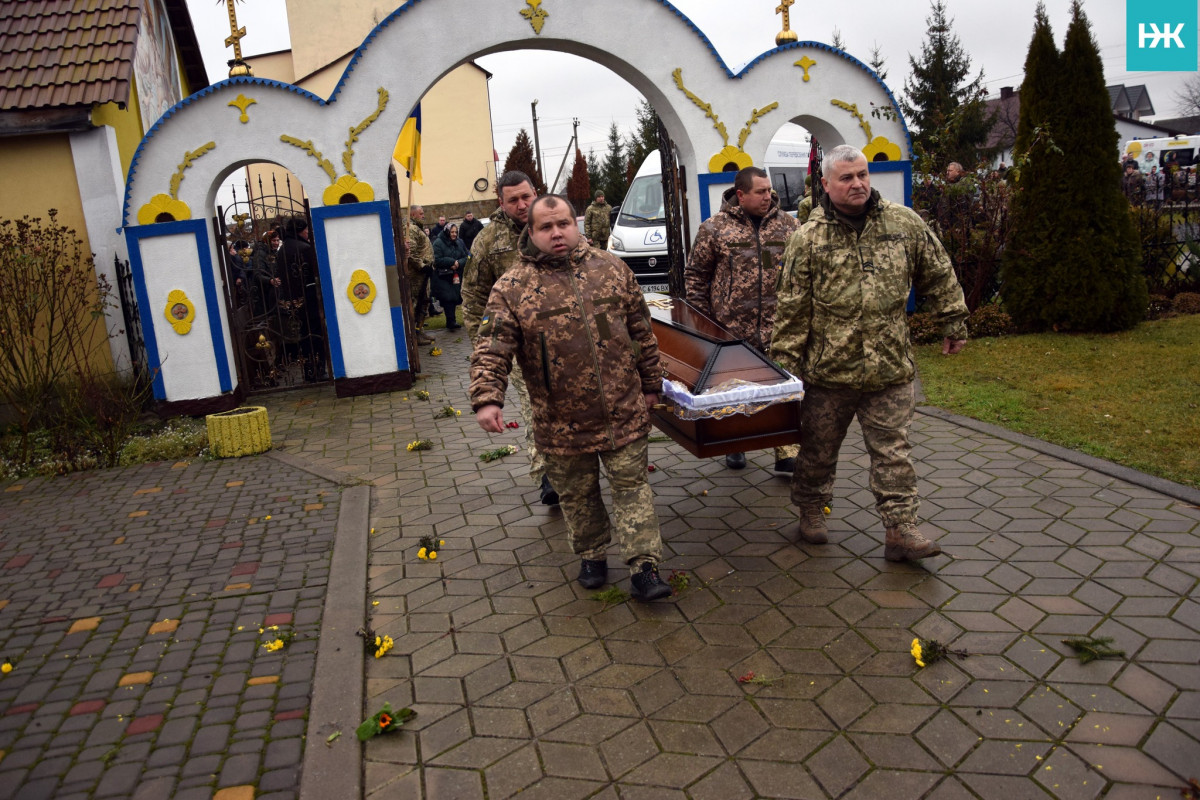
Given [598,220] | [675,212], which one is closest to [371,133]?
[675,212]

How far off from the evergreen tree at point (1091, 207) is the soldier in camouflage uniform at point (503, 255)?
6.98 m

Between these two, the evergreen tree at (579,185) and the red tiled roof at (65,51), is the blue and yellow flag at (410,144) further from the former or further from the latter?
the evergreen tree at (579,185)

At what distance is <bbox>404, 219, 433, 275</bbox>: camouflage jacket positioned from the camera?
13219 millimetres

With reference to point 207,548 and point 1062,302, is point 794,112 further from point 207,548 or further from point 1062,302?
point 207,548

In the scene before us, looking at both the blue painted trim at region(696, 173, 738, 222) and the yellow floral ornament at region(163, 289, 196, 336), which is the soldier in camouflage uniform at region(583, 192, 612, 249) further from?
the yellow floral ornament at region(163, 289, 196, 336)

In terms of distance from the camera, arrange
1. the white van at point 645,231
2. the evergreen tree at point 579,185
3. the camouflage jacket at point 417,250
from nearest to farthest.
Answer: the camouflage jacket at point 417,250 < the white van at point 645,231 < the evergreen tree at point 579,185

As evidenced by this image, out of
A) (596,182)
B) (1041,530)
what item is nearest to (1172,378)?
(1041,530)

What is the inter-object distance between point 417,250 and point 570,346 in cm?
968

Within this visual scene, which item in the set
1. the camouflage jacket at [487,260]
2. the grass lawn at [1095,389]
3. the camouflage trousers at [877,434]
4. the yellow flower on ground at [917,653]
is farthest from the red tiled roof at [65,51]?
the yellow flower on ground at [917,653]

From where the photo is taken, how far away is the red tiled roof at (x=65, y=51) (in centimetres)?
958

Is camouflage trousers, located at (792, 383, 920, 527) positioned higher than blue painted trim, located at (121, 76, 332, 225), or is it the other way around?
blue painted trim, located at (121, 76, 332, 225)

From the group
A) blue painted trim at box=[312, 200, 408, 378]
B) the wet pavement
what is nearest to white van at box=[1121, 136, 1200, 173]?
blue painted trim at box=[312, 200, 408, 378]

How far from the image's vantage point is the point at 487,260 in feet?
18.5

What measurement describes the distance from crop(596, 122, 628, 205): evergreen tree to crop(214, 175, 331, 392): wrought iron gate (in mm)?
31627
